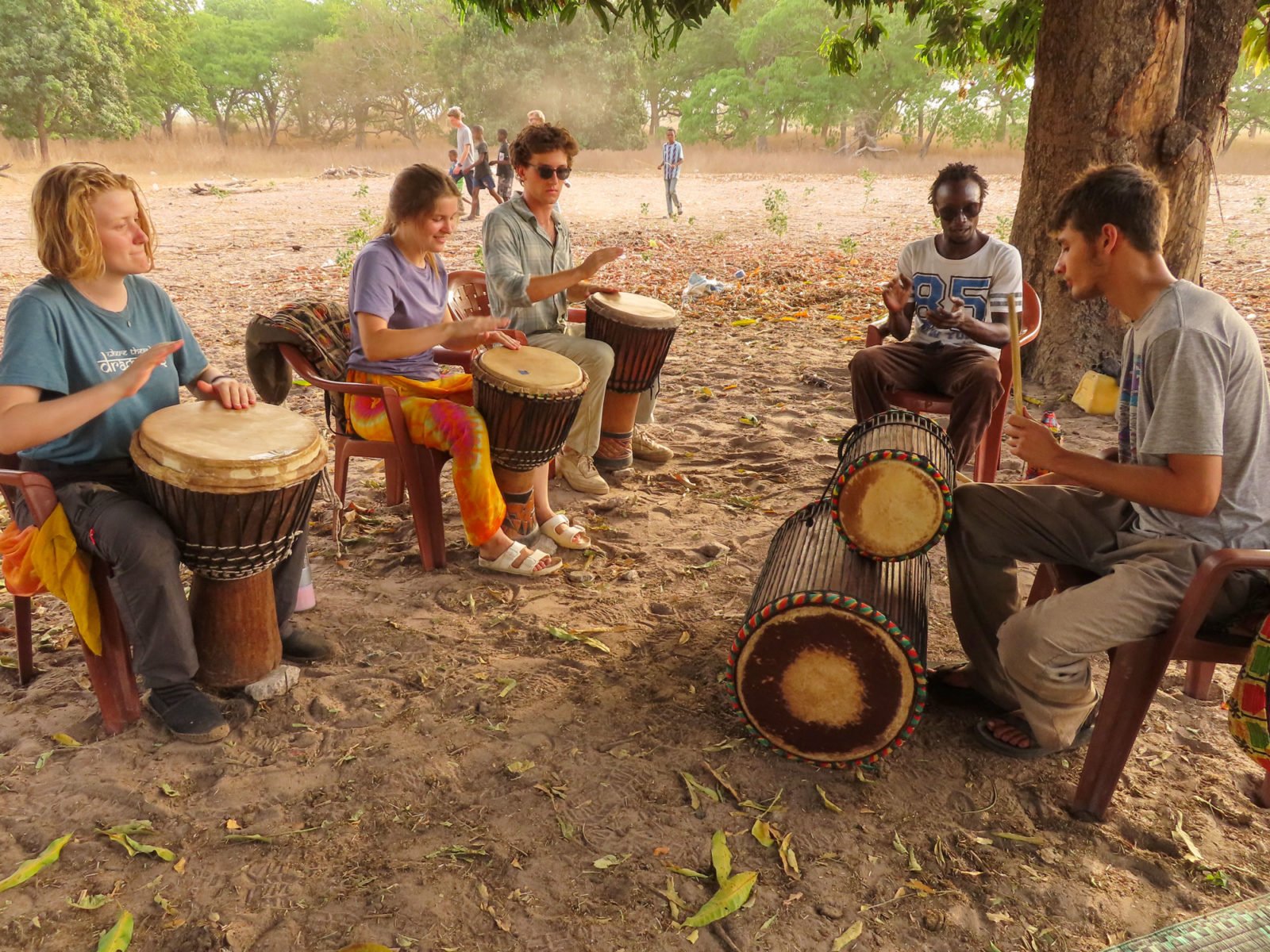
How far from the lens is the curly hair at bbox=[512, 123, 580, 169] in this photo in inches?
169

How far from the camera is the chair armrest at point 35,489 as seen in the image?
2.59 metres

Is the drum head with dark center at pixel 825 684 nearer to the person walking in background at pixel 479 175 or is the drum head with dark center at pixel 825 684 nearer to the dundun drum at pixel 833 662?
the dundun drum at pixel 833 662

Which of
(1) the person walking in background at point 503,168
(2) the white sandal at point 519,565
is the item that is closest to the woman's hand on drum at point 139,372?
(2) the white sandal at point 519,565

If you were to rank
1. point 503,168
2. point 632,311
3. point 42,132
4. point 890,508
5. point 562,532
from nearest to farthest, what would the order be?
point 890,508 < point 562,532 < point 632,311 < point 503,168 < point 42,132

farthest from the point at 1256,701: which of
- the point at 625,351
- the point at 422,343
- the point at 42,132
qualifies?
the point at 42,132

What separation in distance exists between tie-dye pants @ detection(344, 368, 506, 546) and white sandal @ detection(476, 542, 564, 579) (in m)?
0.11

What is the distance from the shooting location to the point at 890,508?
2.66 metres

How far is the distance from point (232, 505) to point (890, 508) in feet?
6.34

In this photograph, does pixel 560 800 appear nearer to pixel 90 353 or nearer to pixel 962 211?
pixel 90 353

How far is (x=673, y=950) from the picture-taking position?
2.15 metres

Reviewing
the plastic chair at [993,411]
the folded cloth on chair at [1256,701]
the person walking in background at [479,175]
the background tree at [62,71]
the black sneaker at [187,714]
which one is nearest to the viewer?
the folded cloth on chair at [1256,701]

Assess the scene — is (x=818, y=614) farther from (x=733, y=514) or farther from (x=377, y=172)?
(x=377, y=172)

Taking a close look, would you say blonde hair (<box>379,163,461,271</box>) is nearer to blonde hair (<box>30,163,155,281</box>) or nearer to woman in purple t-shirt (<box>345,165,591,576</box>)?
woman in purple t-shirt (<box>345,165,591,576</box>)

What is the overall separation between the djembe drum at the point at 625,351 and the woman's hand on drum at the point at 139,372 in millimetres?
2454
